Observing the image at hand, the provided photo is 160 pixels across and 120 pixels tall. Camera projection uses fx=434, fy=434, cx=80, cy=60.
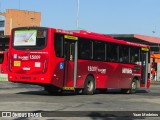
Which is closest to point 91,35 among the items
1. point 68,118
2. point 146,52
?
point 146,52

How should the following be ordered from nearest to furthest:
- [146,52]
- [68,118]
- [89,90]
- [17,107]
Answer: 1. [68,118]
2. [17,107]
3. [89,90]
4. [146,52]

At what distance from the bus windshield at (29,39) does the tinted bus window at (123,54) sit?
21.3 feet

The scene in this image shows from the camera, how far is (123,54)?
1013 inches

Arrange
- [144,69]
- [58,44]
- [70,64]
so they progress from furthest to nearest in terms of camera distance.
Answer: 1. [144,69]
2. [70,64]
3. [58,44]

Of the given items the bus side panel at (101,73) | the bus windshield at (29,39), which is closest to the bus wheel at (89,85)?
the bus side panel at (101,73)

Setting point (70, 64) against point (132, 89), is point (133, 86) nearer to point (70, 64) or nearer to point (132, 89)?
point (132, 89)

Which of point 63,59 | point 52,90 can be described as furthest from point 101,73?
point 63,59

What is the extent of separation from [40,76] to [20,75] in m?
1.23

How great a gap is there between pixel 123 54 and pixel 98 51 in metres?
2.83

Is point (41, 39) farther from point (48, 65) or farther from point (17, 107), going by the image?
point (17, 107)

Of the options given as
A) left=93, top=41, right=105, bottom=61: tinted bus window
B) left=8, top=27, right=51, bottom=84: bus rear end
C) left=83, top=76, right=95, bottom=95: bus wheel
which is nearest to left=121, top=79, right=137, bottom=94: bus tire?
left=93, top=41, right=105, bottom=61: tinted bus window

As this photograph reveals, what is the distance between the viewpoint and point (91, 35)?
904 inches

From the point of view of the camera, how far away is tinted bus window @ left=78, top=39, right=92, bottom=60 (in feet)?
72.0

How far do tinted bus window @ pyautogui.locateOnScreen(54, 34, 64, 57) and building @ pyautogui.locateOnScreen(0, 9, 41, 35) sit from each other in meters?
110
